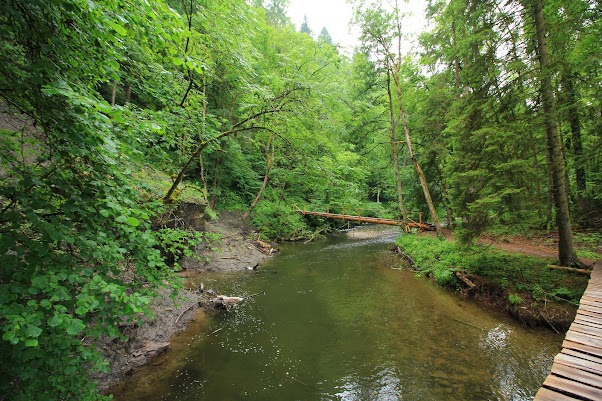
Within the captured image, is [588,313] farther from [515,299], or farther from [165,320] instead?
[165,320]

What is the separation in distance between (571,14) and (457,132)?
3.32 m

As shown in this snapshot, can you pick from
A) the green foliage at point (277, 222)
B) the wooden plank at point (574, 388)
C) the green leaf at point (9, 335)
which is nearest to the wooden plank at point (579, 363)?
the wooden plank at point (574, 388)

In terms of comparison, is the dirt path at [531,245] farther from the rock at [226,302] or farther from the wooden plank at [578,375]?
the rock at [226,302]

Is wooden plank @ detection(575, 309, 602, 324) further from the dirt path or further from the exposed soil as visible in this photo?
the dirt path

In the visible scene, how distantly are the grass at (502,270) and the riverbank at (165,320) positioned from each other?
272 inches

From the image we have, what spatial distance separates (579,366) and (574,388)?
52cm

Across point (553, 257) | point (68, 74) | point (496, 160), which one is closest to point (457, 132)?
point (496, 160)

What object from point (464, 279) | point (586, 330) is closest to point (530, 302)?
point (464, 279)

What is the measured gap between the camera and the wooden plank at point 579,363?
269cm

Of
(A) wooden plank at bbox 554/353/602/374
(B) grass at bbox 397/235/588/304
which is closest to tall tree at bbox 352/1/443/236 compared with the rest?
(B) grass at bbox 397/235/588/304

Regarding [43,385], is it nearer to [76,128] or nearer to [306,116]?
[76,128]

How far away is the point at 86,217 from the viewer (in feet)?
7.38

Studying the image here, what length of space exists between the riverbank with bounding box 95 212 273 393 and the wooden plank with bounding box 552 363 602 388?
412 cm

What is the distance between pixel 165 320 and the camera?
586cm
